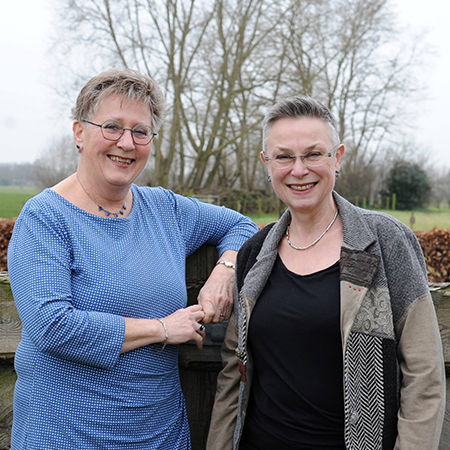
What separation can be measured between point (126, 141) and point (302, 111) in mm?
718

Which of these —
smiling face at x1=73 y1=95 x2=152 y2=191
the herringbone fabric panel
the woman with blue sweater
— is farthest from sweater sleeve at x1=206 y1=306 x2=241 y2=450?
smiling face at x1=73 y1=95 x2=152 y2=191

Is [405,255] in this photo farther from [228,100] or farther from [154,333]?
[228,100]

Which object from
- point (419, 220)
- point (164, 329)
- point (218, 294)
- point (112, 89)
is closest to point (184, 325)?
point (164, 329)

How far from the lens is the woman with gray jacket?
173 centimetres

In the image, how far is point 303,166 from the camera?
197cm

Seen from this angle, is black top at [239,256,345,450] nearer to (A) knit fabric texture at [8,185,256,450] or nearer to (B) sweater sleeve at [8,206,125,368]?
(A) knit fabric texture at [8,185,256,450]

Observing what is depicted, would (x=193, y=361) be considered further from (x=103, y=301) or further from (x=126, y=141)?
(x=126, y=141)

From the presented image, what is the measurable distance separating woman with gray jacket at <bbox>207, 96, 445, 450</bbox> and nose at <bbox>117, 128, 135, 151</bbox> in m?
0.56

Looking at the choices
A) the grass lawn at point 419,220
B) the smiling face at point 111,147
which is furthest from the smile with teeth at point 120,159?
the grass lawn at point 419,220

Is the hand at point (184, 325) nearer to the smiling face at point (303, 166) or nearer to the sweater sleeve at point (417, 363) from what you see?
the smiling face at point (303, 166)

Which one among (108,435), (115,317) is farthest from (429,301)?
(108,435)

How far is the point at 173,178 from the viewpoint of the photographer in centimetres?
2103

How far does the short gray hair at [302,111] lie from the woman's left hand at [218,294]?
0.67 m

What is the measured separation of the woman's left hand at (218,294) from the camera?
6.92 ft
